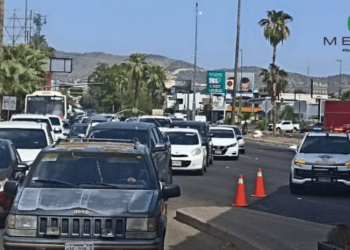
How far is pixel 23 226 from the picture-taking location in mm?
9453

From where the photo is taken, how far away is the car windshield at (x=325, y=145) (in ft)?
75.2

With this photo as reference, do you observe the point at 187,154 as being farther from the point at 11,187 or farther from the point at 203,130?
the point at 11,187

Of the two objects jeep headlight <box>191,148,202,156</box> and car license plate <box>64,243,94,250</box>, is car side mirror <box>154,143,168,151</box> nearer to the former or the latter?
jeep headlight <box>191,148,202,156</box>

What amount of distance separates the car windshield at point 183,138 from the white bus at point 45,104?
2862 cm

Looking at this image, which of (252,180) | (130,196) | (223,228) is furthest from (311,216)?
(252,180)

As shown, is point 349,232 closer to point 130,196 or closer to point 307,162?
point 130,196

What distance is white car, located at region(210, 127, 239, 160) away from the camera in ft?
127

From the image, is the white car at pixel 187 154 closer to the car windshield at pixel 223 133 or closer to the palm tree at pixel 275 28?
the car windshield at pixel 223 133

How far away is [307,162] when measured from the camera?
22.2m

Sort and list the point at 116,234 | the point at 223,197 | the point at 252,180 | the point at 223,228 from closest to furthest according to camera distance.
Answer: the point at 116,234
the point at 223,228
the point at 223,197
the point at 252,180

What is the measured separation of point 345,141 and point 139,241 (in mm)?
14754

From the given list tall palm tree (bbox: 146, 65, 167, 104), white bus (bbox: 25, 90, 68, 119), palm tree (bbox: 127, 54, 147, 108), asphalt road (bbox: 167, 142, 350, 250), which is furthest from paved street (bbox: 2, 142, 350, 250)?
tall palm tree (bbox: 146, 65, 167, 104)

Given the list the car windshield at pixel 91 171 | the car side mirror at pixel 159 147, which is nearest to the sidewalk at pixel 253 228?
the car windshield at pixel 91 171

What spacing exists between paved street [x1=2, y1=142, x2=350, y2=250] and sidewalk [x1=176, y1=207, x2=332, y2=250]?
181 millimetres
